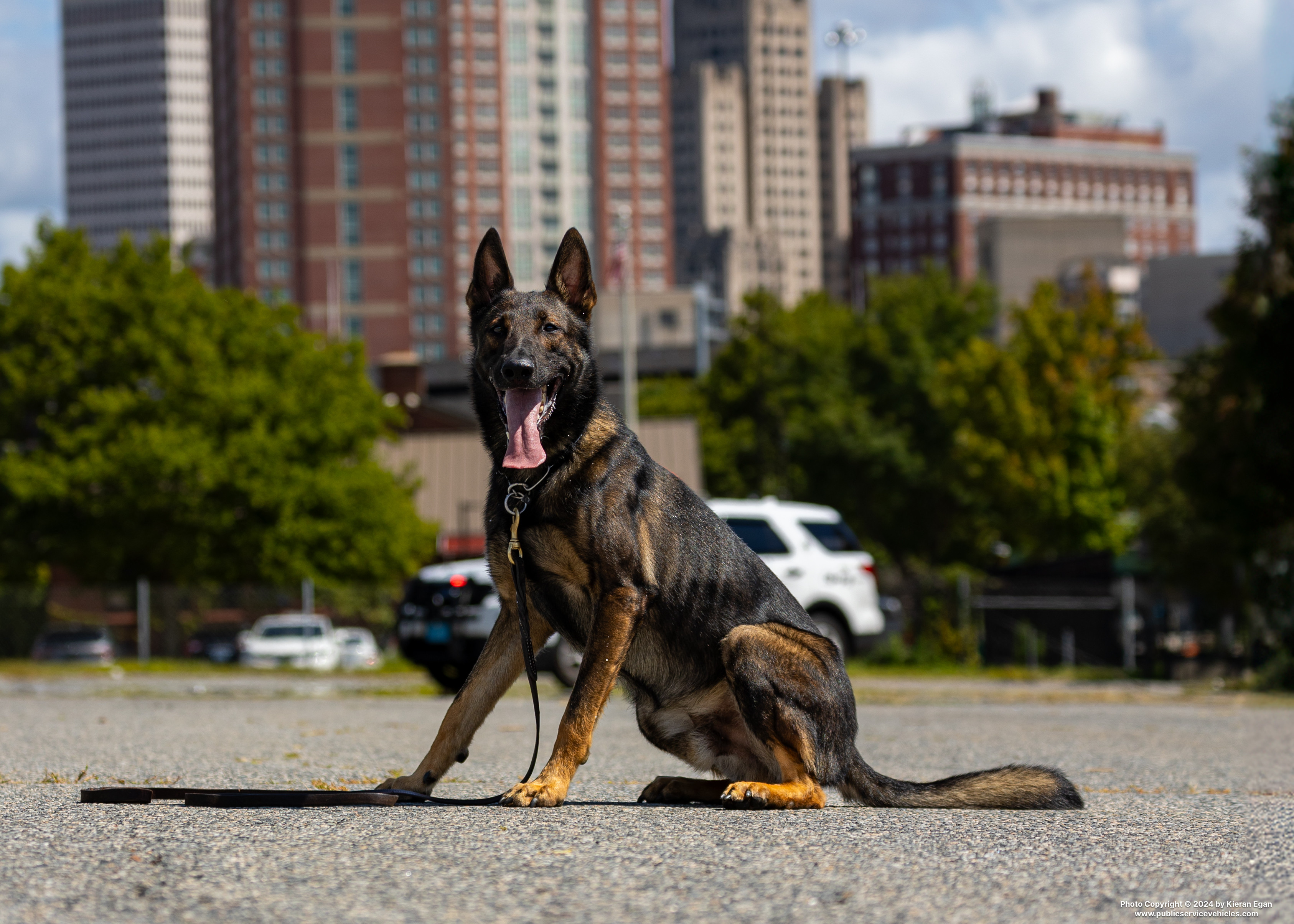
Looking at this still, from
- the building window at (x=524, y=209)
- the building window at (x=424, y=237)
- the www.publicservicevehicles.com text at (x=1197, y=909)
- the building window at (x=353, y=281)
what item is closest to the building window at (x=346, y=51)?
the building window at (x=424, y=237)

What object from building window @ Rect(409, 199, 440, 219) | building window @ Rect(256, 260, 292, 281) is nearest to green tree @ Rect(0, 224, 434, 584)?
building window @ Rect(256, 260, 292, 281)

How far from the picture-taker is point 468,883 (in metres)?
4.41

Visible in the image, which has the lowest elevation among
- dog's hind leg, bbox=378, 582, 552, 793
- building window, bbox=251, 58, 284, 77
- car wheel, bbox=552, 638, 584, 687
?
car wheel, bbox=552, 638, 584, 687

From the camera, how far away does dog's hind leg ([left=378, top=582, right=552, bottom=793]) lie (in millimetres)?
6145

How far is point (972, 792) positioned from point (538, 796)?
171cm

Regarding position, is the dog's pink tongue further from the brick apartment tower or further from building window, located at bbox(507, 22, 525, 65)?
building window, located at bbox(507, 22, 525, 65)

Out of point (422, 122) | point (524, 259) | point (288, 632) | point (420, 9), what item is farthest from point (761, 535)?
point (524, 259)

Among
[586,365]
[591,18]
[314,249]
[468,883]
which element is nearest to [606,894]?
[468,883]

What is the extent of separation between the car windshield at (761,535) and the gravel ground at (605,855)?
11.7 metres

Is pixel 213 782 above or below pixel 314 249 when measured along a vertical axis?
below

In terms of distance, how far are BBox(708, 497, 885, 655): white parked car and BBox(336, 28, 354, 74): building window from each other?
13059cm

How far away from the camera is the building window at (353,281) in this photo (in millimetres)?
145625

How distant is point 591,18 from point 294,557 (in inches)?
5404

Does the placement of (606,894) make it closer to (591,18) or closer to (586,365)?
(586,365)
